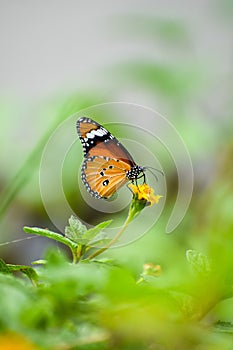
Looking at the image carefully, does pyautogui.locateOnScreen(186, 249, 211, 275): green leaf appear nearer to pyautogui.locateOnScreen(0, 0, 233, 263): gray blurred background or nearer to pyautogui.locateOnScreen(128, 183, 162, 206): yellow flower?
pyautogui.locateOnScreen(128, 183, 162, 206): yellow flower

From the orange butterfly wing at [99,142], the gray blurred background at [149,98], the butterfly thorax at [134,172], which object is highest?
the gray blurred background at [149,98]

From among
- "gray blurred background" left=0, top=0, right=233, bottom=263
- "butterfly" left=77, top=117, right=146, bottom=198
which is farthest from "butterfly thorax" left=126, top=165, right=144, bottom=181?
"gray blurred background" left=0, top=0, right=233, bottom=263

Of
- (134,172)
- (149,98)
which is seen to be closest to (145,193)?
(134,172)

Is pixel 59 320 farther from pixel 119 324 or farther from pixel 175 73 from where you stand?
pixel 175 73

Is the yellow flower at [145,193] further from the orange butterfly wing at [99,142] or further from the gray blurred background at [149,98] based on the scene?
the gray blurred background at [149,98]

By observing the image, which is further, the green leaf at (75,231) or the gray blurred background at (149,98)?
the gray blurred background at (149,98)

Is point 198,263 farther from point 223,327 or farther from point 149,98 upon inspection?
point 149,98

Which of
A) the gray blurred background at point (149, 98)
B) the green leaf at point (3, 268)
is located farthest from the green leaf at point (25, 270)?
the gray blurred background at point (149, 98)
